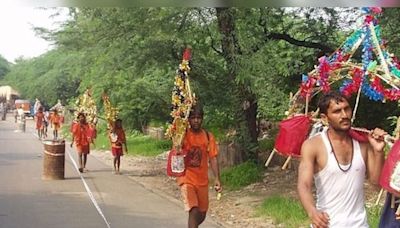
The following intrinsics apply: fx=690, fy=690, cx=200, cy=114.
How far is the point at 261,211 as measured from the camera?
10328 millimetres

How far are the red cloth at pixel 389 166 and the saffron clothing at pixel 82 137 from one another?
1187 cm

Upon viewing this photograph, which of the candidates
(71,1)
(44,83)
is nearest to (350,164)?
(71,1)

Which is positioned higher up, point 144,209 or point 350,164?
point 350,164

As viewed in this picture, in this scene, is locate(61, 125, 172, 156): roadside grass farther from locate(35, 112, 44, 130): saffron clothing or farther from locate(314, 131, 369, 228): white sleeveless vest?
locate(314, 131, 369, 228): white sleeveless vest

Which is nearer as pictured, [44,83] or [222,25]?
[222,25]

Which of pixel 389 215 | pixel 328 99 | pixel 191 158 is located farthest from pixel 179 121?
pixel 389 215

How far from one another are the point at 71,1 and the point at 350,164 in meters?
6.61

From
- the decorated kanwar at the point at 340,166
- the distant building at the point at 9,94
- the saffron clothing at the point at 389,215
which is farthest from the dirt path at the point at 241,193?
the distant building at the point at 9,94

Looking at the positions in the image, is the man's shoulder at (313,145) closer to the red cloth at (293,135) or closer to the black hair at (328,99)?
the black hair at (328,99)

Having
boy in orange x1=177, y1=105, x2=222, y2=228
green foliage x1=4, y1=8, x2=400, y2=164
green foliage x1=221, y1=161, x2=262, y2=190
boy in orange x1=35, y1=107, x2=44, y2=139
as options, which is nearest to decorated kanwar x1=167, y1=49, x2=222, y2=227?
boy in orange x1=177, y1=105, x2=222, y2=228

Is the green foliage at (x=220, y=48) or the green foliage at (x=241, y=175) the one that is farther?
the green foliage at (x=241, y=175)

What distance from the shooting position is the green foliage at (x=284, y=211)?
9195mm

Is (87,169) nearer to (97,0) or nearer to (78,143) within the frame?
(78,143)

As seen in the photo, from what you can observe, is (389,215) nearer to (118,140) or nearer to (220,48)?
(220,48)
